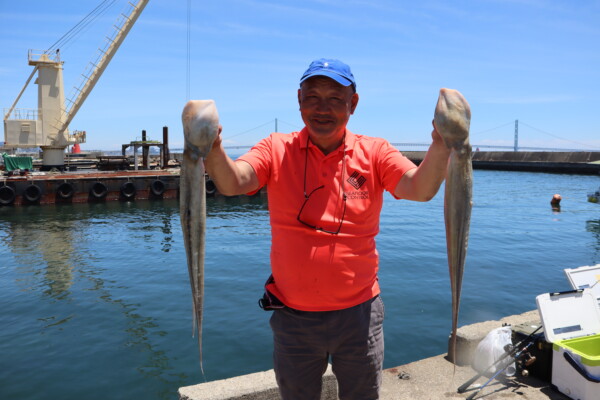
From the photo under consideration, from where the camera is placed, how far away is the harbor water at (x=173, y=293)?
27.8 feet

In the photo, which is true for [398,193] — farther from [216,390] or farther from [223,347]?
[223,347]

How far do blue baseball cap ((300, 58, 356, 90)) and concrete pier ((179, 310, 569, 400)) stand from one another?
122 inches

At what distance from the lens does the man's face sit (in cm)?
284

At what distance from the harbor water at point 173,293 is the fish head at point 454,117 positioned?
7172 mm

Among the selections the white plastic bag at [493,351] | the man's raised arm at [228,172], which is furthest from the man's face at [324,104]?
the white plastic bag at [493,351]

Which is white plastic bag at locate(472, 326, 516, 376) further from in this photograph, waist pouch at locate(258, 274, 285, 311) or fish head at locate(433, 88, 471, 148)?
fish head at locate(433, 88, 471, 148)

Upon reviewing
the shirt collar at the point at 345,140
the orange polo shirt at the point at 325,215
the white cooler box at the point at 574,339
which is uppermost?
the shirt collar at the point at 345,140

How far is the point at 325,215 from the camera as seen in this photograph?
2932 mm

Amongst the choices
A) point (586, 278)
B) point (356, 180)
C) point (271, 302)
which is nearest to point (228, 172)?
point (356, 180)

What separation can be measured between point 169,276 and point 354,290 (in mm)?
12571

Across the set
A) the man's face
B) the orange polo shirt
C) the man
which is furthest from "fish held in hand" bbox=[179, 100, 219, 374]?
the man's face

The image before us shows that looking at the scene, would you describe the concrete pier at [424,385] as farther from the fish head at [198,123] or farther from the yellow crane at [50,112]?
the yellow crane at [50,112]

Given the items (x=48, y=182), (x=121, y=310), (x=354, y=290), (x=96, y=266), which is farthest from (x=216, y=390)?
(x=48, y=182)

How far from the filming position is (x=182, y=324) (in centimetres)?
1049
